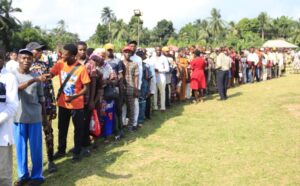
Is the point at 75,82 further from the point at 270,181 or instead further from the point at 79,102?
the point at 270,181

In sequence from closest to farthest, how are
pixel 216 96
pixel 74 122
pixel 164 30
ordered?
pixel 74 122
pixel 216 96
pixel 164 30

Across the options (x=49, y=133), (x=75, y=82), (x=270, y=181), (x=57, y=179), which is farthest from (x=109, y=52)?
(x=270, y=181)

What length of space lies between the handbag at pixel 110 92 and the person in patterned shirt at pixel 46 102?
1.29 m

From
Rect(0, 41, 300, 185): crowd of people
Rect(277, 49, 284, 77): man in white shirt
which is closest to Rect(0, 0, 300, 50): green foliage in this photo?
Rect(277, 49, 284, 77): man in white shirt

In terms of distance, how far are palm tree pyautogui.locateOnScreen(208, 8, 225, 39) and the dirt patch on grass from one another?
6963 centimetres

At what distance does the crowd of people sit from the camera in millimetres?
4377

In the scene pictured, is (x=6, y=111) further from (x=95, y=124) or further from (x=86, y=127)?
(x=95, y=124)

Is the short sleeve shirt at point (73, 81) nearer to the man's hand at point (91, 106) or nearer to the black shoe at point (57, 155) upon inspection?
the man's hand at point (91, 106)

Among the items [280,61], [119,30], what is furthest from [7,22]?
[280,61]

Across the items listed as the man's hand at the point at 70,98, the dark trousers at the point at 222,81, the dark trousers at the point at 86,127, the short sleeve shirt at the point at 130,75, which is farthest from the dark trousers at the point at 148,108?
the dark trousers at the point at 222,81

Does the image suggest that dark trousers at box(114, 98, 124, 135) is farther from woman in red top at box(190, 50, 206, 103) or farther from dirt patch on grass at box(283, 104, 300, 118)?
dirt patch on grass at box(283, 104, 300, 118)

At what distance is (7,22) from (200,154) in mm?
51116

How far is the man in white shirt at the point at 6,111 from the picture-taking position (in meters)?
3.81

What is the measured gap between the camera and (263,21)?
83.4 meters
